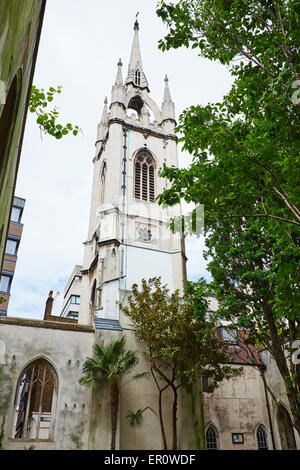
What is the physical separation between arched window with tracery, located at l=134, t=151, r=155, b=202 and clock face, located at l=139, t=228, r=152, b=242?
2.90m

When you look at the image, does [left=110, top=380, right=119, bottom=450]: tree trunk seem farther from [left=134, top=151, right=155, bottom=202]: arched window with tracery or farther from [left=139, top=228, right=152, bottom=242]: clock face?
[left=134, top=151, right=155, bottom=202]: arched window with tracery

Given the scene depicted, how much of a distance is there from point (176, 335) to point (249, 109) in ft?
36.9

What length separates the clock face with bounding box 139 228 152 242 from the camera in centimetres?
2538

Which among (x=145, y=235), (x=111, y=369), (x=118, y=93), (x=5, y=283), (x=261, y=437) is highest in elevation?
(x=118, y=93)

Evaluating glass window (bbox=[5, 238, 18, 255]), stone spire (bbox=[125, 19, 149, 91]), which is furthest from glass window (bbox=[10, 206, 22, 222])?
stone spire (bbox=[125, 19, 149, 91])

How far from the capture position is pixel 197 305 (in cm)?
1545

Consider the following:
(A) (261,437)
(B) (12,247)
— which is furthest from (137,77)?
(A) (261,437)

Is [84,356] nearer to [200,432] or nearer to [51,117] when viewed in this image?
[200,432]

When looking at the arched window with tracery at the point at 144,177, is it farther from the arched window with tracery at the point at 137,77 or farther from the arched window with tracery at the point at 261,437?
the arched window with tracery at the point at 261,437

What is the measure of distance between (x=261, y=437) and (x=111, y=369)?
13665 millimetres

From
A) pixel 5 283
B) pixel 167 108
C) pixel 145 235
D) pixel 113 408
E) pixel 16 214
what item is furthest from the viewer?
pixel 167 108

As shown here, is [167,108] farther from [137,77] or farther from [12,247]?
[12,247]

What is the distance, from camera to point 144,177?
Answer: 2880 centimetres

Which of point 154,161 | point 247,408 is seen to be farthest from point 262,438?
point 154,161
